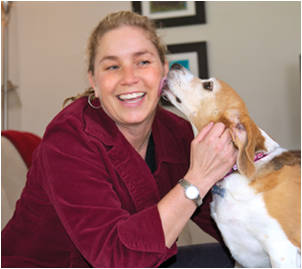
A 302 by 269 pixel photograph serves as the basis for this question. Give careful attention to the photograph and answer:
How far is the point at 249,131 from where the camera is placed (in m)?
1.18

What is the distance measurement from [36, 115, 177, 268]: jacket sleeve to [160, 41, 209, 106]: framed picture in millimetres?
2141

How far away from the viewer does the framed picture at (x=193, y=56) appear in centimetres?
331

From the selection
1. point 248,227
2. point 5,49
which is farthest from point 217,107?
point 5,49

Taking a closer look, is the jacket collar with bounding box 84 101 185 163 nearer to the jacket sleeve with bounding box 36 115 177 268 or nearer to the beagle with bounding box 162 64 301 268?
the jacket sleeve with bounding box 36 115 177 268

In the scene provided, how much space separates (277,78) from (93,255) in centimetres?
273

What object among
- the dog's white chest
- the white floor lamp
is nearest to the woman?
the dog's white chest

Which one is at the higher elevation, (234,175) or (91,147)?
(91,147)

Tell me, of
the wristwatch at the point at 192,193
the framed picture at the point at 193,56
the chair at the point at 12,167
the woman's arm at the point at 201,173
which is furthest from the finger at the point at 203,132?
the framed picture at the point at 193,56

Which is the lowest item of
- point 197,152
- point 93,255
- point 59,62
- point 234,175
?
point 93,255

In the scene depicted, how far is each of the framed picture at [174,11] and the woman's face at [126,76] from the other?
78.7 inches

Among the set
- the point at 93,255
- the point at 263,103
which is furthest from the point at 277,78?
the point at 93,255

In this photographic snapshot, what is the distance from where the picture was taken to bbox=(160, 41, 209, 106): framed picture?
10.9ft

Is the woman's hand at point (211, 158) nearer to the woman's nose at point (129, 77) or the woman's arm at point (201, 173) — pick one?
the woman's arm at point (201, 173)

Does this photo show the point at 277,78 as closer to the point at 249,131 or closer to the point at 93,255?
the point at 249,131
